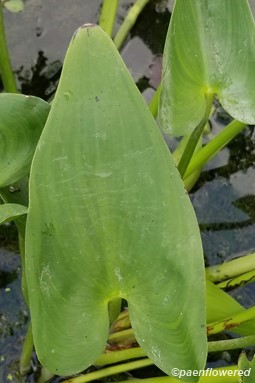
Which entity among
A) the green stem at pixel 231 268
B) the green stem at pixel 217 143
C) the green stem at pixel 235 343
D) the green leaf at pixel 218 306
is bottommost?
the green stem at pixel 231 268

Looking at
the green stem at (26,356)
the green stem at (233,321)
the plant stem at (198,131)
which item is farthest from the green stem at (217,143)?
the green stem at (26,356)

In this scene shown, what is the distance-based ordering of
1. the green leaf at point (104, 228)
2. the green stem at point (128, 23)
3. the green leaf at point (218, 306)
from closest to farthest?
the green leaf at point (104, 228) < the green leaf at point (218, 306) < the green stem at point (128, 23)

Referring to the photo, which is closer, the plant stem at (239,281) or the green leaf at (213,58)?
the green leaf at (213,58)

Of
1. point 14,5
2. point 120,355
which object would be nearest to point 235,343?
point 120,355

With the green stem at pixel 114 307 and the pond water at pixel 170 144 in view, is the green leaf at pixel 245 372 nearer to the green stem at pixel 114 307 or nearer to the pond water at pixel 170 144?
the green stem at pixel 114 307

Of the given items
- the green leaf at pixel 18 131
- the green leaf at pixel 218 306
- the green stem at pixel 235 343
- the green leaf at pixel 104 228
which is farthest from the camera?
the green leaf at pixel 218 306

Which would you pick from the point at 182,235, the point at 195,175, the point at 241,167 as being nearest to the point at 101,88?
the point at 182,235
